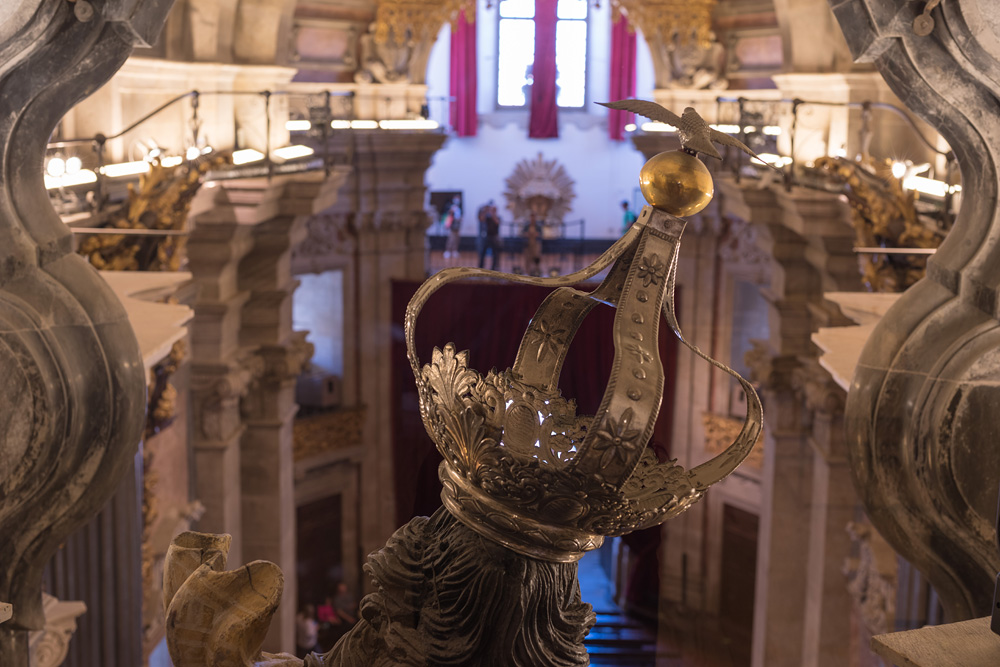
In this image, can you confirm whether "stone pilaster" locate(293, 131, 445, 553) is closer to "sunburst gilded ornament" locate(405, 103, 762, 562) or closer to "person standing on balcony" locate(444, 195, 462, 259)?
"person standing on balcony" locate(444, 195, 462, 259)

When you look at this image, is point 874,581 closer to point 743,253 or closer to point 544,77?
point 743,253

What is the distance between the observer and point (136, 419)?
334cm

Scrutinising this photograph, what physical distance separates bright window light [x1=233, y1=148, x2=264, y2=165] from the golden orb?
26.6 feet

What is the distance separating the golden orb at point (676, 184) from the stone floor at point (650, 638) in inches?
331

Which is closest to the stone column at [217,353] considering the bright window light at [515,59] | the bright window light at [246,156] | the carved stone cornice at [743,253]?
the bright window light at [246,156]

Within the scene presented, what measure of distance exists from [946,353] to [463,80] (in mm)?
16524

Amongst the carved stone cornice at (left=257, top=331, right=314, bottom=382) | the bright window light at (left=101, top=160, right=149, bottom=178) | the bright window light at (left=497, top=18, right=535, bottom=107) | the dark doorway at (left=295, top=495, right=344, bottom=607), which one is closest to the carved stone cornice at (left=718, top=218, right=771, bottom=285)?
the carved stone cornice at (left=257, top=331, right=314, bottom=382)

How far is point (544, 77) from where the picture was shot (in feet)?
62.8

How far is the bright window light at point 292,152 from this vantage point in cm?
1065

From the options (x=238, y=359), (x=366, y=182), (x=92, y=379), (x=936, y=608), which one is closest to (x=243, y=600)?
(x=92, y=379)

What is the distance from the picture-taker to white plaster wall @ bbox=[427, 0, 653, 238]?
63.5 feet

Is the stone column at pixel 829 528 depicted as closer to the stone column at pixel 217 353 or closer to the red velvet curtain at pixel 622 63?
the stone column at pixel 217 353

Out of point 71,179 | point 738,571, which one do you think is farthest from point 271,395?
point 738,571

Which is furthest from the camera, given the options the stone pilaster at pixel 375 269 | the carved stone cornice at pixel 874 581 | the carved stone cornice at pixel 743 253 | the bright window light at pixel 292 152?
the stone pilaster at pixel 375 269
